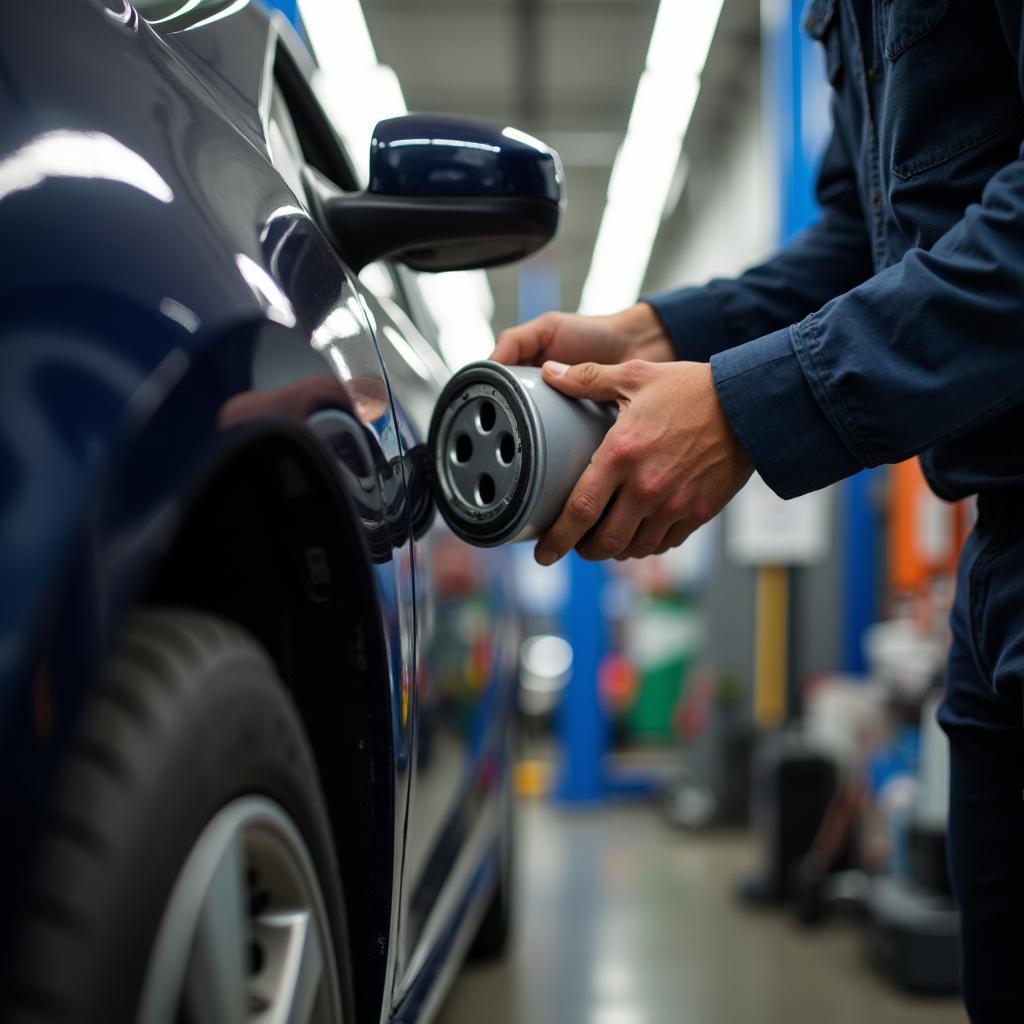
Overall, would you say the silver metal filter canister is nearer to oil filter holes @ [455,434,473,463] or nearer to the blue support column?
oil filter holes @ [455,434,473,463]

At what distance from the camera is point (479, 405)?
100cm

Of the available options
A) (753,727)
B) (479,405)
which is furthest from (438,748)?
(753,727)

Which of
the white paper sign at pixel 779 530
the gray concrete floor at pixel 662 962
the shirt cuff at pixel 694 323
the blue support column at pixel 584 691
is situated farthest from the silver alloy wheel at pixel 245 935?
the blue support column at pixel 584 691

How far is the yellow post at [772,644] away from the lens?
12.2 feet

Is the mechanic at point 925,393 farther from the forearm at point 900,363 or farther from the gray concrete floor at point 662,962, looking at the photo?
the gray concrete floor at point 662,962

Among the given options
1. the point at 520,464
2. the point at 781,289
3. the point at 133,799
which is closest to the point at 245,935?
the point at 133,799

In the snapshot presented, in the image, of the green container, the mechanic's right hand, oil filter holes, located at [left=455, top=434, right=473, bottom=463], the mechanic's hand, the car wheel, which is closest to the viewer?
the mechanic's hand

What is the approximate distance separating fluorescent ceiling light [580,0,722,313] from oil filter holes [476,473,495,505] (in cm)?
390

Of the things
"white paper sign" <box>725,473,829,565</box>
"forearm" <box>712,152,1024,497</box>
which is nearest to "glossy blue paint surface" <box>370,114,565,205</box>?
"forearm" <box>712,152,1024,497</box>

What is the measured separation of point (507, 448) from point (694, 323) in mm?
388

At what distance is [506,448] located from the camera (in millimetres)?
976

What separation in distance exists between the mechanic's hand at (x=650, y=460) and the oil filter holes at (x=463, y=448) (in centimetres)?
10

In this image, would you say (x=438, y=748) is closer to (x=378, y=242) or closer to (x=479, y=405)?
(x=479, y=405)

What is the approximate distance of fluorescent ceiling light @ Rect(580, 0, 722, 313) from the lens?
542cm
